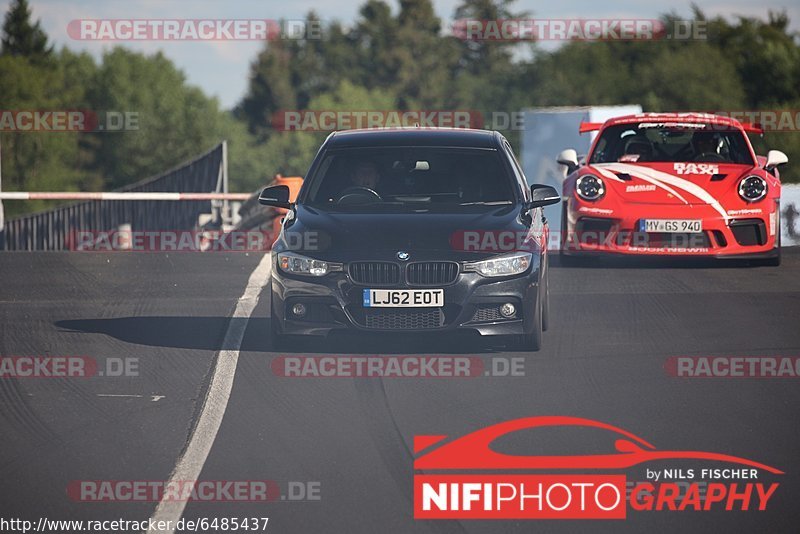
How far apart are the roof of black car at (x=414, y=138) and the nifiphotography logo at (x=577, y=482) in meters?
4.05

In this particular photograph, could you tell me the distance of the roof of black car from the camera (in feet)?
35.2

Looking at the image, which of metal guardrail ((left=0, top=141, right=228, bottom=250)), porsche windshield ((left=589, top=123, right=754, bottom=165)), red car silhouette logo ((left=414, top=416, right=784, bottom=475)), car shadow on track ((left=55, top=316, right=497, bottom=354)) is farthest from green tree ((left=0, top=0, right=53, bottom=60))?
red car silhouette logo ((left=414, top=416, right=784, bottom=475))

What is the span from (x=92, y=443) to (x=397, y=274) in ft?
8.68

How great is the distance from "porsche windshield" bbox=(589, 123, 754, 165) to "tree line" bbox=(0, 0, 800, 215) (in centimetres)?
8432

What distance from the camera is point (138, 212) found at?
1053 inches

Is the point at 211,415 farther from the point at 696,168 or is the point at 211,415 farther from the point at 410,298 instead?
the point at 696,168

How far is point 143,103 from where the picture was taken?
126 meters

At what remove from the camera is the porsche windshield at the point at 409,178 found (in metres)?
10.3

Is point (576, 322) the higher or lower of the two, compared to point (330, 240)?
lower

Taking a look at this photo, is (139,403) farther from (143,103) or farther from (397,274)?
(143,103)

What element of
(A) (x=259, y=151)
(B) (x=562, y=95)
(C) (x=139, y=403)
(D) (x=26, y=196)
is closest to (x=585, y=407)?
(C) (x=139, y=403)

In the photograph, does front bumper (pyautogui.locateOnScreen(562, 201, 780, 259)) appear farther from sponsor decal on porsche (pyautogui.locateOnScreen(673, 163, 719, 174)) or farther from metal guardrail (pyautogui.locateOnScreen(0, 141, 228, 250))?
metal guardrail (pyautogui.locateOnScreen(0, 141, 228, 250))
